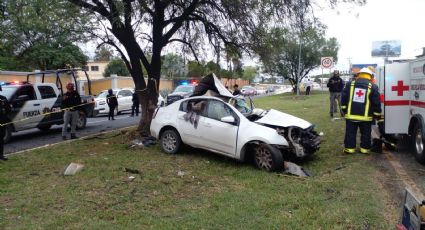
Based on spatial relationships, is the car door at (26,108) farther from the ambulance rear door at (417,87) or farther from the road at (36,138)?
the ambulance rear door at (417,87)

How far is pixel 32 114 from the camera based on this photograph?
13.0 m

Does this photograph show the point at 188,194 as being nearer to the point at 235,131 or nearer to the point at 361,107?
the point at 235,131

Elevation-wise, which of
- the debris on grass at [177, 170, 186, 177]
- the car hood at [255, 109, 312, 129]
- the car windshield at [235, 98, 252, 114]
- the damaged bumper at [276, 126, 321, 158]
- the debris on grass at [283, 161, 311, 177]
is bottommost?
the debris on grass at [177, 170, 186, 177]

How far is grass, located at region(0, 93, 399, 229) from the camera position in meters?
5.09

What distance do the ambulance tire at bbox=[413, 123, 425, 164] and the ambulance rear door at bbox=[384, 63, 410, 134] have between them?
526 millimetres

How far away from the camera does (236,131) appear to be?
317 inches

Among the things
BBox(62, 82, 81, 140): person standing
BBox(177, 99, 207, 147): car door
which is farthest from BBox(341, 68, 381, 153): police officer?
BBox(62, 82, 81, 140): person standing

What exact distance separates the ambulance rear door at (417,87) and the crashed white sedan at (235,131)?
1.95 metres

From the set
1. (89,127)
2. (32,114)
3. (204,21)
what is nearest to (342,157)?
(204,21)

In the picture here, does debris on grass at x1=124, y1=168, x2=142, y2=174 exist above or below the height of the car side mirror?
below

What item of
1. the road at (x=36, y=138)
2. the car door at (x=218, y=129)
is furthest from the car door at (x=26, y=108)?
the car door at (x=218, y=129)

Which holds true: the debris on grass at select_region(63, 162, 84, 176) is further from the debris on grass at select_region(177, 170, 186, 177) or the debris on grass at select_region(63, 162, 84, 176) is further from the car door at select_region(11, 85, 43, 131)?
the car door at select_region(11, 85, 43, 131)

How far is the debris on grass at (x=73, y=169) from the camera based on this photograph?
7632 millimetres

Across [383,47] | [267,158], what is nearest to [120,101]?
[267,158]
